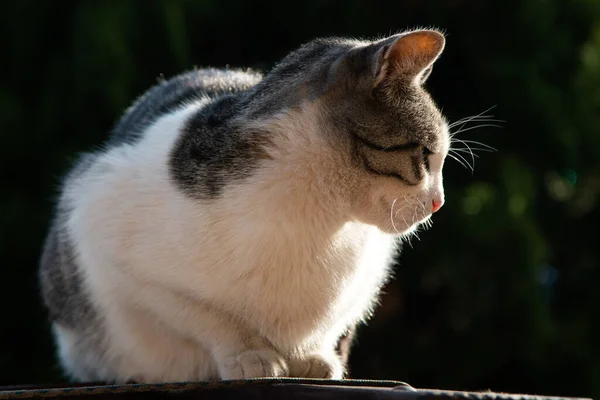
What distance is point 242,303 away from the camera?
5.04ft

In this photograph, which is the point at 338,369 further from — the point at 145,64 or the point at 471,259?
the point at 145,64

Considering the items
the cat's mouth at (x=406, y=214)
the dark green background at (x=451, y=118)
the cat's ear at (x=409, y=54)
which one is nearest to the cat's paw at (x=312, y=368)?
the cat's mouth at (x=406, y=214)

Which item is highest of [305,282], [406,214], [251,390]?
[406,214]

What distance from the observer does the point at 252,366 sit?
1.51 meters

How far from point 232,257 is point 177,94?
0.65 m

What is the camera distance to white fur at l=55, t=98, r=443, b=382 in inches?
58.5

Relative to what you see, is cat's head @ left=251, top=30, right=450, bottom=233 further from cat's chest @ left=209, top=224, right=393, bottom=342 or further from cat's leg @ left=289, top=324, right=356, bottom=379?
cat's leg @ left=289, top=324, right=356, bottom=379

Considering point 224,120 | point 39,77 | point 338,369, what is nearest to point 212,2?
point 39,77

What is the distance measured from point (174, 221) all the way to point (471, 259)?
1.64m

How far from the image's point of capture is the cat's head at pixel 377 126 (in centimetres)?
145

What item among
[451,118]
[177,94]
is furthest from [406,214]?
[451,118]

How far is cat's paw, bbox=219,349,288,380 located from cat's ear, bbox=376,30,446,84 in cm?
57

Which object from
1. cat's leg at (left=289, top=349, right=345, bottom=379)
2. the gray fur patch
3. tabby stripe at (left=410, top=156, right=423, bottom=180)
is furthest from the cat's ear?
the gray fur patch

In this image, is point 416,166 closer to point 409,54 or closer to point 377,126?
point 377,126
